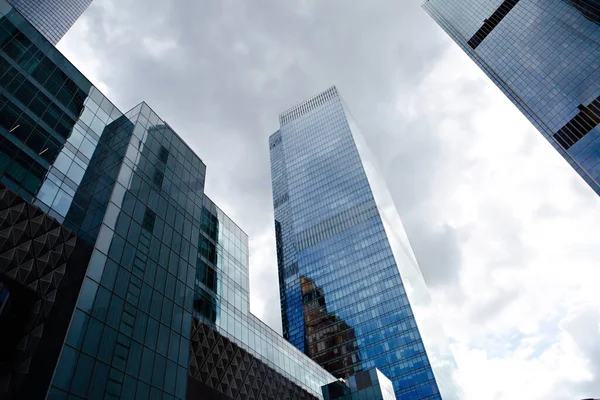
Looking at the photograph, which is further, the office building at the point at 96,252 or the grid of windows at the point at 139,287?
the grid of windows at the point at 139,287

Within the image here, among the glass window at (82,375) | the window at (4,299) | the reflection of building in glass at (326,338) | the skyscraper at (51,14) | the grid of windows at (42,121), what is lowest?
the glass window at (82,375)

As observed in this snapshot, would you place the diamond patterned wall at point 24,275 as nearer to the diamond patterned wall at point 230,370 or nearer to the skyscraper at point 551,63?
the diamond patterned wall at point 230,370

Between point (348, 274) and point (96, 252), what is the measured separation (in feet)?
347

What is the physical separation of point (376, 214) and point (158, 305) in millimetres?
112038

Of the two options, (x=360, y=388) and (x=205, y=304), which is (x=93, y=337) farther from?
(x=360, y=388)

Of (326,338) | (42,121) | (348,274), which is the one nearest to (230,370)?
(42,121)

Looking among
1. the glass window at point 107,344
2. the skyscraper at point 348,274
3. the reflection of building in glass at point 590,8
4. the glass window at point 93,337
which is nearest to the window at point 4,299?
the glass window at point 93,337

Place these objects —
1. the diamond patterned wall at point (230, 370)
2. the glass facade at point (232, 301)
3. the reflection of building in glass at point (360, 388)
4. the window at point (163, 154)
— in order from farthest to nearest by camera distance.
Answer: the reflection of building in glass at point (360, 388) < the glass facade at point (232, 301) < the window at point (163, 154) < the diamond patterned wall at point (230, 370)

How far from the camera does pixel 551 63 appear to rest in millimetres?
97688

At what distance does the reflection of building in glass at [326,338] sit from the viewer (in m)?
114

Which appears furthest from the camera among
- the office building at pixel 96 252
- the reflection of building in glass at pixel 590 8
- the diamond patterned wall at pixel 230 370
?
the reflection of building in glass at pixel 590 8

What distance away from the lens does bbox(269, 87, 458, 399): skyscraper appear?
109 m

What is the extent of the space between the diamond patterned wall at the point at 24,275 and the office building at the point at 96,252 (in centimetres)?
7

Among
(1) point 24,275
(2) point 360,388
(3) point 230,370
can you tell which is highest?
(2) point 360,388
